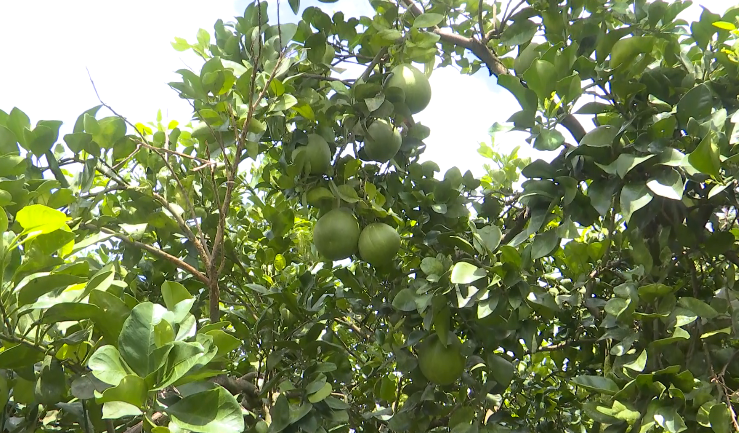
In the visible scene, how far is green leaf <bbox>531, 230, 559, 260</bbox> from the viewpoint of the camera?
56.0 inches

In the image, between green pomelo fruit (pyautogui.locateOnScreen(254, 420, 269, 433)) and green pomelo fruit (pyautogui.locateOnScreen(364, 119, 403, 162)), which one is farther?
green pomelo fruit (pyautogui.locateOnScreen(364, 119, 403, 162))

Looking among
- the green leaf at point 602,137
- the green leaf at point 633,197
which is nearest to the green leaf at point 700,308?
the green leaf at point 633,197

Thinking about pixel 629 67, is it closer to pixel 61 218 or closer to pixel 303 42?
pixel 303 42

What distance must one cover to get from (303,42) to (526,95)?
0.81 metres

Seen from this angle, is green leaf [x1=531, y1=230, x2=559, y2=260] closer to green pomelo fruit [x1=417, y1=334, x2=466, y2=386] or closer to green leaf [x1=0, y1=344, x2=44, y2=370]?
green pomelo fruit [x1=417, y1=334, x2=466, y2=386]

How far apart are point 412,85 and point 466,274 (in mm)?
693

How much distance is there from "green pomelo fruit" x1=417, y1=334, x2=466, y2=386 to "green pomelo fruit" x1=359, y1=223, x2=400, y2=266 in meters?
0.29

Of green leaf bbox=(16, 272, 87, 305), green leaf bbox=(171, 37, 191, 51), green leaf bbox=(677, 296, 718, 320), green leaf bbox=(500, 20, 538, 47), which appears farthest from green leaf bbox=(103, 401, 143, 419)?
green leaf bbox=(171, 37, 191, 51)

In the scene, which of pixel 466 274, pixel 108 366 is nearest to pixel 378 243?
pixel 466 274

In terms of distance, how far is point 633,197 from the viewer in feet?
4.38

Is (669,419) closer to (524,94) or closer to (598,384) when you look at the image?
(598,384)

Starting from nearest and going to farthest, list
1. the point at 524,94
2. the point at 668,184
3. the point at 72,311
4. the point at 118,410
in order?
1. the point at 118,410
2. the point at 72,311
3. the point at 668,184
4. the point at 524,94

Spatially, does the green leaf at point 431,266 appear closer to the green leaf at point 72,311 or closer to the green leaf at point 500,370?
the green leaf at point 500,370

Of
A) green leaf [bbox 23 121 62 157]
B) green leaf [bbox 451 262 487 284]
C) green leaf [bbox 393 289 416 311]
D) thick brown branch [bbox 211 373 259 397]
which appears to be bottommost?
thick brown branch [bbox 211 373 259 397]
